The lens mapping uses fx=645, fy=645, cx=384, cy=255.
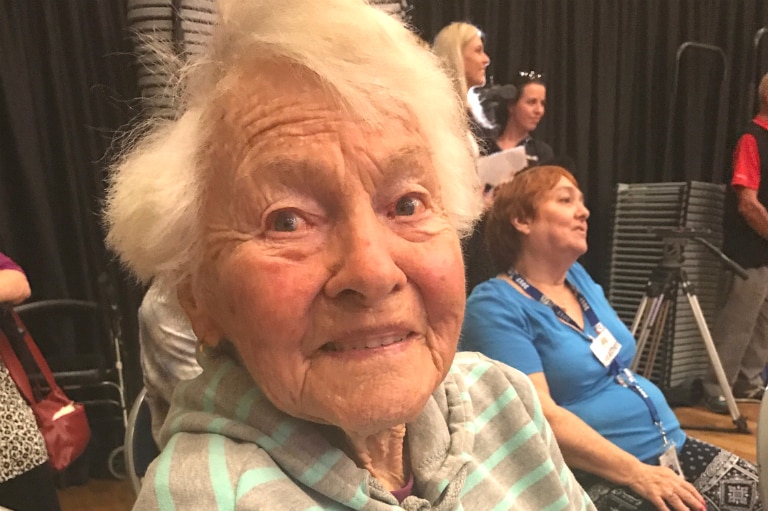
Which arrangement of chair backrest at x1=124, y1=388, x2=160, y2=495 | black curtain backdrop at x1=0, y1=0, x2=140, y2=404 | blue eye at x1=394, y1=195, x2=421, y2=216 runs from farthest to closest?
1. black curtain backdrop at x1=0, y1=0, x2=140, y2=404
2. chair backrest at x1=124, y1=388, x2=160, y2=495
3. blue eye at x1=394, y1=195, x2=421, y2=216

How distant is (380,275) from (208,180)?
23cm

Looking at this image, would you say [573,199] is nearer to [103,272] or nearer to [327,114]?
[327,114]

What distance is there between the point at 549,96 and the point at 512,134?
1.25 m

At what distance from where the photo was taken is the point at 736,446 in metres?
3.03

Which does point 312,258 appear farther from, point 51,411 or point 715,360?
point 715,360

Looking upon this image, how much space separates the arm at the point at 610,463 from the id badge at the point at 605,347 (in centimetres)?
22

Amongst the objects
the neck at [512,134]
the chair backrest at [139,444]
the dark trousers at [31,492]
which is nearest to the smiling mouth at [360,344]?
the chair backrest at [139,444]

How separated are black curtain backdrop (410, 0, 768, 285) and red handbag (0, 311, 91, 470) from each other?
285 cm

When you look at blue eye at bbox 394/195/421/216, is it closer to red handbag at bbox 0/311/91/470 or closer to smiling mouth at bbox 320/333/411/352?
smiling mouth at bbox 320/333/411/352

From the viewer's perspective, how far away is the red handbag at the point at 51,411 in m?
2.03

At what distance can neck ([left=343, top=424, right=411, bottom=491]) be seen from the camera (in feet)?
2.62

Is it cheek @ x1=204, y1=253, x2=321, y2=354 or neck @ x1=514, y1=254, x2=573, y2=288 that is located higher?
cheek @ x1=204, y1=253, x2=321, y2=354

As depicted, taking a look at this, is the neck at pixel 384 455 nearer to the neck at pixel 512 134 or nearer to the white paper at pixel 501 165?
the white paper at pixel 501 165

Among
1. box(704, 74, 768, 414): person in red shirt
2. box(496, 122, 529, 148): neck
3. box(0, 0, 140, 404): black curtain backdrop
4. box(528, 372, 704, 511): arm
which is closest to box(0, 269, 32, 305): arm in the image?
box(0, 0, 140, 404): black curtain backdrop
